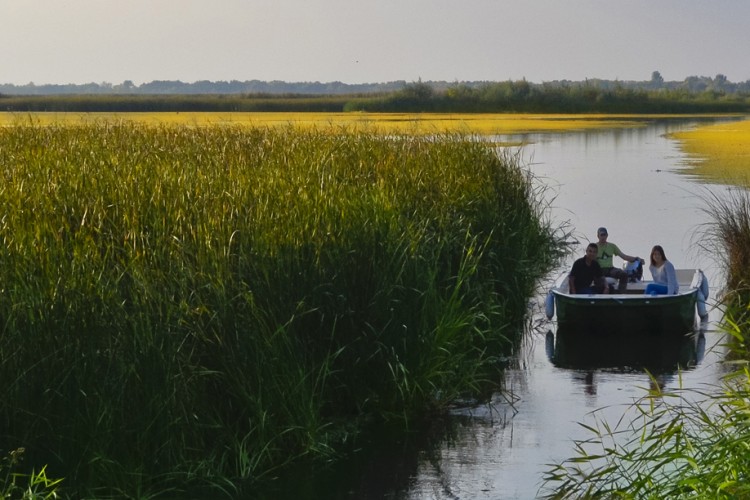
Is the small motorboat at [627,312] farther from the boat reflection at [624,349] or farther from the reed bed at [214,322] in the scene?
the reed bed at [214,322]

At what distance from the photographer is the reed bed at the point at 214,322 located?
5.90 metres

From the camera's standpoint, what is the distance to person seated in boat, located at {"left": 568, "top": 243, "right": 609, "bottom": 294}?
414 inches

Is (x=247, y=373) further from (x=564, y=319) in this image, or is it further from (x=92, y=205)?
(x=564, y=319)

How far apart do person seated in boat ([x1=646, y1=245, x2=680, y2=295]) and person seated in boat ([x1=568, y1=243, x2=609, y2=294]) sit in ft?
1.38

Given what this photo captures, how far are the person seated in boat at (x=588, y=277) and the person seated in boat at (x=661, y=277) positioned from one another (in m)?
0.42

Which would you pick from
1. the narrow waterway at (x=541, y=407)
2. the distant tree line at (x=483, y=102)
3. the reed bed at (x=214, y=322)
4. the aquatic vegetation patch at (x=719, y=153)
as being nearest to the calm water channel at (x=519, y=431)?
the narrow waterway at (x=541, y=407)

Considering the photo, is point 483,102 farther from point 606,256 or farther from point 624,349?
point 624,349

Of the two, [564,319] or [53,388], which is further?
[564,319]

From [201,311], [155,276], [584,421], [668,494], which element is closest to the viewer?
[668,494]

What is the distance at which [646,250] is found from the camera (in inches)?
608

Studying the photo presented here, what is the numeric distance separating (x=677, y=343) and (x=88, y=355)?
564 cm

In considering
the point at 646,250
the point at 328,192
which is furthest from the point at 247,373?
the point at 646,250

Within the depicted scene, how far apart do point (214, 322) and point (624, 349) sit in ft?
14.4

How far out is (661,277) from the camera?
10.5 m
